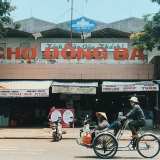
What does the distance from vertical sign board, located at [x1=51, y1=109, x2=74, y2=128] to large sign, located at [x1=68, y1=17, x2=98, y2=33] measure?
790cm

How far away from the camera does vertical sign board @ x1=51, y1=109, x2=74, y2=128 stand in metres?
16.6

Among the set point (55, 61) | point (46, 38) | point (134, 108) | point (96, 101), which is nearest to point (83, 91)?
point (55, 61)

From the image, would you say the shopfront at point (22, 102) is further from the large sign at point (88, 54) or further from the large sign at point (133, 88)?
the large sign at point (133, 88)

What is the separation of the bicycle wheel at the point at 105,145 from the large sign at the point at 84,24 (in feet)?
48.5

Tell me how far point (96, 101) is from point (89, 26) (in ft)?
19.1

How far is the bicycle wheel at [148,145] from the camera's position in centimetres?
862

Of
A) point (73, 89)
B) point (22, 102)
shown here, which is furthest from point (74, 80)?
point (22, 102)

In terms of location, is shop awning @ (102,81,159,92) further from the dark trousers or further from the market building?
the dark trousers

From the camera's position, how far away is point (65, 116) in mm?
16859

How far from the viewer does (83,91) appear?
1762cm

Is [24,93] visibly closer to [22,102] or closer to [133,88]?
[22,102]

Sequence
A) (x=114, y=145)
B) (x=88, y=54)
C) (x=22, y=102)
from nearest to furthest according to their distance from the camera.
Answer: (x=114, y=145)
(x=88, y=54)
(x=22, y=102)

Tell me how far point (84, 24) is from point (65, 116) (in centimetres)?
845

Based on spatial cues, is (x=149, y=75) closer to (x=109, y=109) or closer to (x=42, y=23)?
(x=109, y=109)
